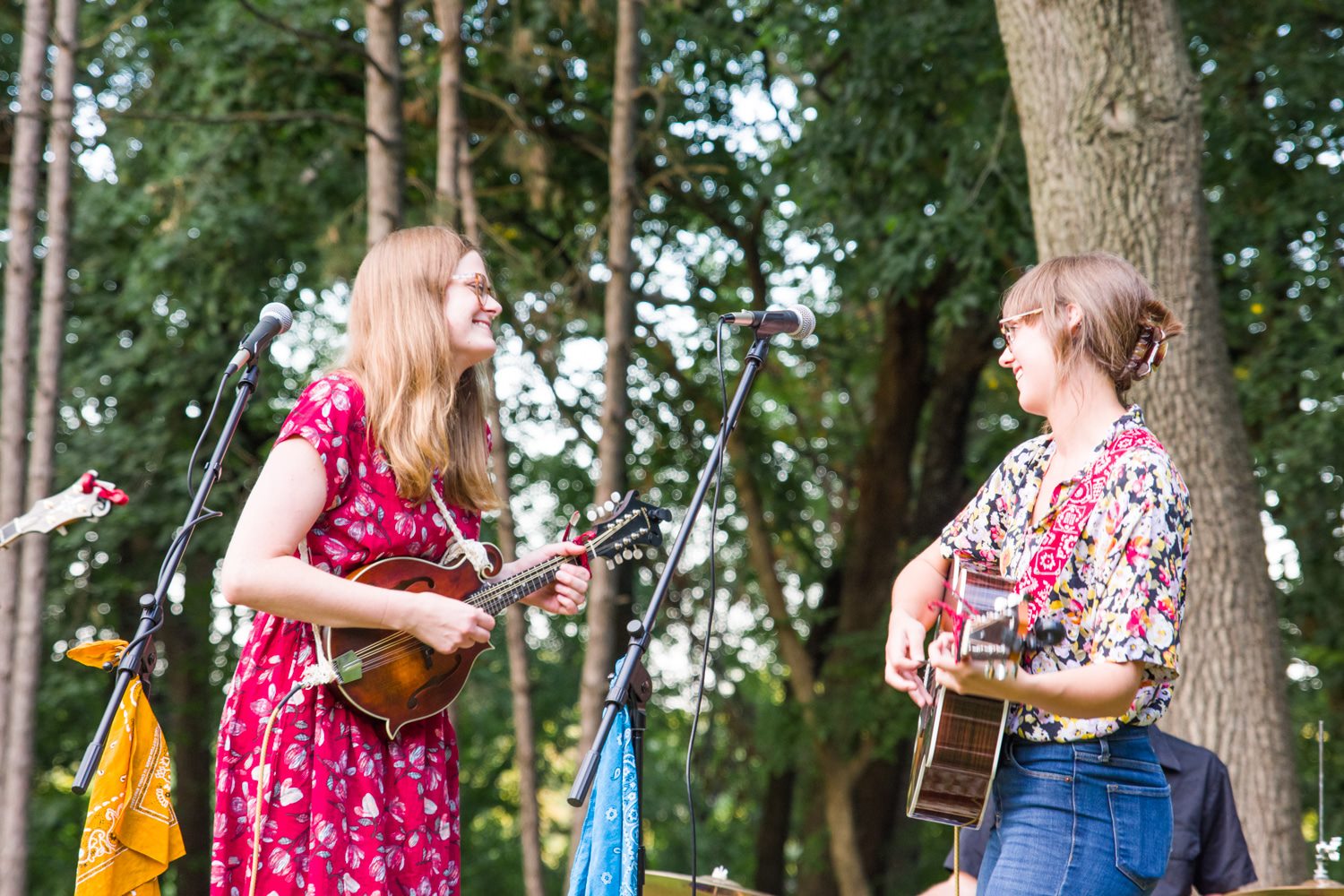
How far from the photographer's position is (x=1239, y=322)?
7.78 m

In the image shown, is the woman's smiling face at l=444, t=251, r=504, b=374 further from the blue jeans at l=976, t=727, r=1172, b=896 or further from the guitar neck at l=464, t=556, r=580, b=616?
the blue jeans at l=976, t=727, r=1172, b=896

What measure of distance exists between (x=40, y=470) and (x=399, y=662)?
12.0 feet

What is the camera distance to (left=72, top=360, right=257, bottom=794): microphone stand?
266 centimetres

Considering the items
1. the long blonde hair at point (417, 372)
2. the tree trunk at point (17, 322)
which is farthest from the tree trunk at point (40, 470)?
the long blonde hair at point (417, 372)

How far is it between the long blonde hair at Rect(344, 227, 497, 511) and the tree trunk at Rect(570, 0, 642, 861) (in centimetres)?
272

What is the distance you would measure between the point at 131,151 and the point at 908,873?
25.4ft

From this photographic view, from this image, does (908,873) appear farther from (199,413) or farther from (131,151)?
(131,151)

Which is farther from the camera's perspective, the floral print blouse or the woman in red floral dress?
the woman in red floral dress

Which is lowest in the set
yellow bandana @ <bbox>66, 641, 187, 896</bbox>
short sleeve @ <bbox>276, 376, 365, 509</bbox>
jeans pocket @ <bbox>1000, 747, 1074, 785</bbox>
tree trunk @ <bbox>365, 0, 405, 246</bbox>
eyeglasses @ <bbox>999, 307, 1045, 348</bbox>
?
yellow bandana @ <bbox>66, 641, 187, 896</bbox>

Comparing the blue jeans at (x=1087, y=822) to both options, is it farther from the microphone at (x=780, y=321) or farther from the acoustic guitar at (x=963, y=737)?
the microphone at (x=780, y=321)

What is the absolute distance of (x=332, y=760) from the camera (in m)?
2.54

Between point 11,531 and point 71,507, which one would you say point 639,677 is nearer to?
point 71,507

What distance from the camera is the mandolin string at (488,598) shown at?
2.58m

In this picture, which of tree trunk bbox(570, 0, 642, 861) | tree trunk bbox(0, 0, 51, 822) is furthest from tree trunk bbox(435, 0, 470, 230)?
tree trunk bbox(0, 0, 51, 822)
